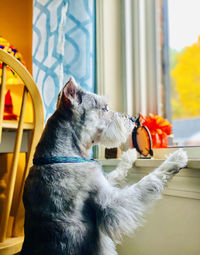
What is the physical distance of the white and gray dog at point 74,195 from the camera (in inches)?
36.5

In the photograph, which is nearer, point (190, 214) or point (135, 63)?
point (190, 214)

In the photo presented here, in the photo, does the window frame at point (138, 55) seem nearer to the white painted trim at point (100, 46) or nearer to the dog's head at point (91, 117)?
the white painted trim at point (100, 46)

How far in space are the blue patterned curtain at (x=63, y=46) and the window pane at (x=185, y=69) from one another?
0.48 m

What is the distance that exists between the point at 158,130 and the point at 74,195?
2.07 feet

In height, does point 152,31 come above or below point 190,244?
above

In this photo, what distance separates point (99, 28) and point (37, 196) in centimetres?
111

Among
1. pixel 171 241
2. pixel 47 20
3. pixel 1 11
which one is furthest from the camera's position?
pixel 1 11

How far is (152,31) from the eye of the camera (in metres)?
1.71

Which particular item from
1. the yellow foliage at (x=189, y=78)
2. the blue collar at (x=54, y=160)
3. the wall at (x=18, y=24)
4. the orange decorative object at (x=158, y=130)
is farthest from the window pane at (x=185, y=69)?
the wall at (x=18, y=24)

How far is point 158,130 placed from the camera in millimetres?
1415

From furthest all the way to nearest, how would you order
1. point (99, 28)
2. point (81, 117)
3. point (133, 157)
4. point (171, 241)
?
point (99, 28) → point (133, 157) → point (171, 241) → point (81, 117)

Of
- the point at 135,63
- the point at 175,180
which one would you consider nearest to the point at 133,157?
the point at 175,180

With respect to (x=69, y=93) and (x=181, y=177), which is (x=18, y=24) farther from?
(x=181, y=177)

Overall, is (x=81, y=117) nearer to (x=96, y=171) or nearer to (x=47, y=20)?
(x=96, y=171)
